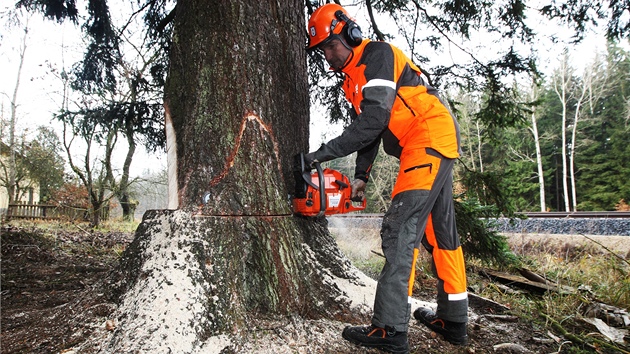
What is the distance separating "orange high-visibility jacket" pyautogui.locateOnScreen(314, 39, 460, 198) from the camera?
2.12 m

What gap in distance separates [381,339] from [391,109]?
1302 millimetres

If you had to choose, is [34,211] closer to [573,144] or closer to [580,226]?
[580,226]

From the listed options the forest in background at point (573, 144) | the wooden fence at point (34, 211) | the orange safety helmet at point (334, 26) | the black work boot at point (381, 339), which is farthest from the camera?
the forest in background at point (573, 144)

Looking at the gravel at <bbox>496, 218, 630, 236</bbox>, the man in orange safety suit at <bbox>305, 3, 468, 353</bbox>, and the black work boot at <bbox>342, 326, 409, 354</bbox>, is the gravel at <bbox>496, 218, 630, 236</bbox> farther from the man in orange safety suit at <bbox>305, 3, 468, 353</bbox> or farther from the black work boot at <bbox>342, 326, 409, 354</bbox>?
the black work boot at <bbox>342, 326, 409, 354</bbox>

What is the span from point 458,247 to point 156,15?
15.4 ft

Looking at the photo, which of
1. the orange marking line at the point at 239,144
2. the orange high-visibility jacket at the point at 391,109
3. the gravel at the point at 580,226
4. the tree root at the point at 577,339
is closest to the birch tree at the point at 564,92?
the gravel at the point at 580,226

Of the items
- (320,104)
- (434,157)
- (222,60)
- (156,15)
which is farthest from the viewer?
(320,104)

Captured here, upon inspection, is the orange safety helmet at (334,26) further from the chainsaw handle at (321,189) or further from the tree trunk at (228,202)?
the chainsaw handle at (321,189)

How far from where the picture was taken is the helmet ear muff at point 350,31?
2270 millimetres

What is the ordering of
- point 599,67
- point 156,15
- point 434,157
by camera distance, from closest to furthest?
1. point 434,157
2. point 156,15
3. point 599,67

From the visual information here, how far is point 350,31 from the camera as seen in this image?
2.26 m

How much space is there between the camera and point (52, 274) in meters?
3.90

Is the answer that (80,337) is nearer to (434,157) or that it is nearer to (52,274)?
(434,157)

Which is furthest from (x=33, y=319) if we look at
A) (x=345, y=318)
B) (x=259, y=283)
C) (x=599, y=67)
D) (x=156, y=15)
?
(x=599, y=67)
